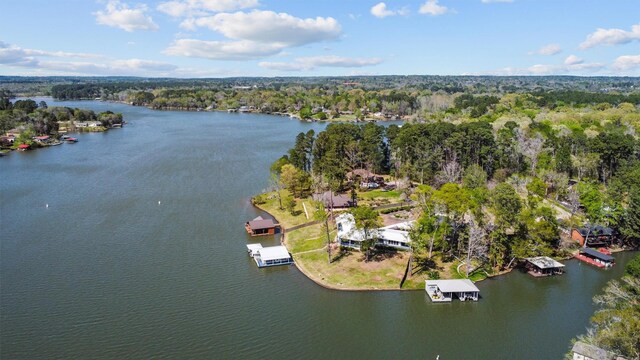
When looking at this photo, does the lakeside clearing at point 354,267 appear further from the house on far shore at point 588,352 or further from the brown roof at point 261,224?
the house on far shore at point 588,352

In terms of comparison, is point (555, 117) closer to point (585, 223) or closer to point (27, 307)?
point (585, 223)

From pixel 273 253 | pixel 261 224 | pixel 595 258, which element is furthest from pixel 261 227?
pixel 595 258

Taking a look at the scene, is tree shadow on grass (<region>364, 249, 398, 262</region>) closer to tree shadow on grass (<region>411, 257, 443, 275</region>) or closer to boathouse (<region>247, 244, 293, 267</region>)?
tree shadow on grass (<region>411, 257, 443, 275</region>)

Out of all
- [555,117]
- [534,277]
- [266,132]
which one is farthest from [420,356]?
[266,132]

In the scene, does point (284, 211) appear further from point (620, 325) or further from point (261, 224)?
point (620, 325)

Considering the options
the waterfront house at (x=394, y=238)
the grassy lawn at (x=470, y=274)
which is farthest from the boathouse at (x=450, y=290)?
the waterfront house at (x=394, y=238)

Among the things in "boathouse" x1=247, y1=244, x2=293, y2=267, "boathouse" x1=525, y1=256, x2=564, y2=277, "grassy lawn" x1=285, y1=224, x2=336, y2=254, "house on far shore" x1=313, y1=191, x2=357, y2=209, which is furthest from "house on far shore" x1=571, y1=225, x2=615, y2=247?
"boathouse" x1=247, y1=244, x2=293, y2=267
